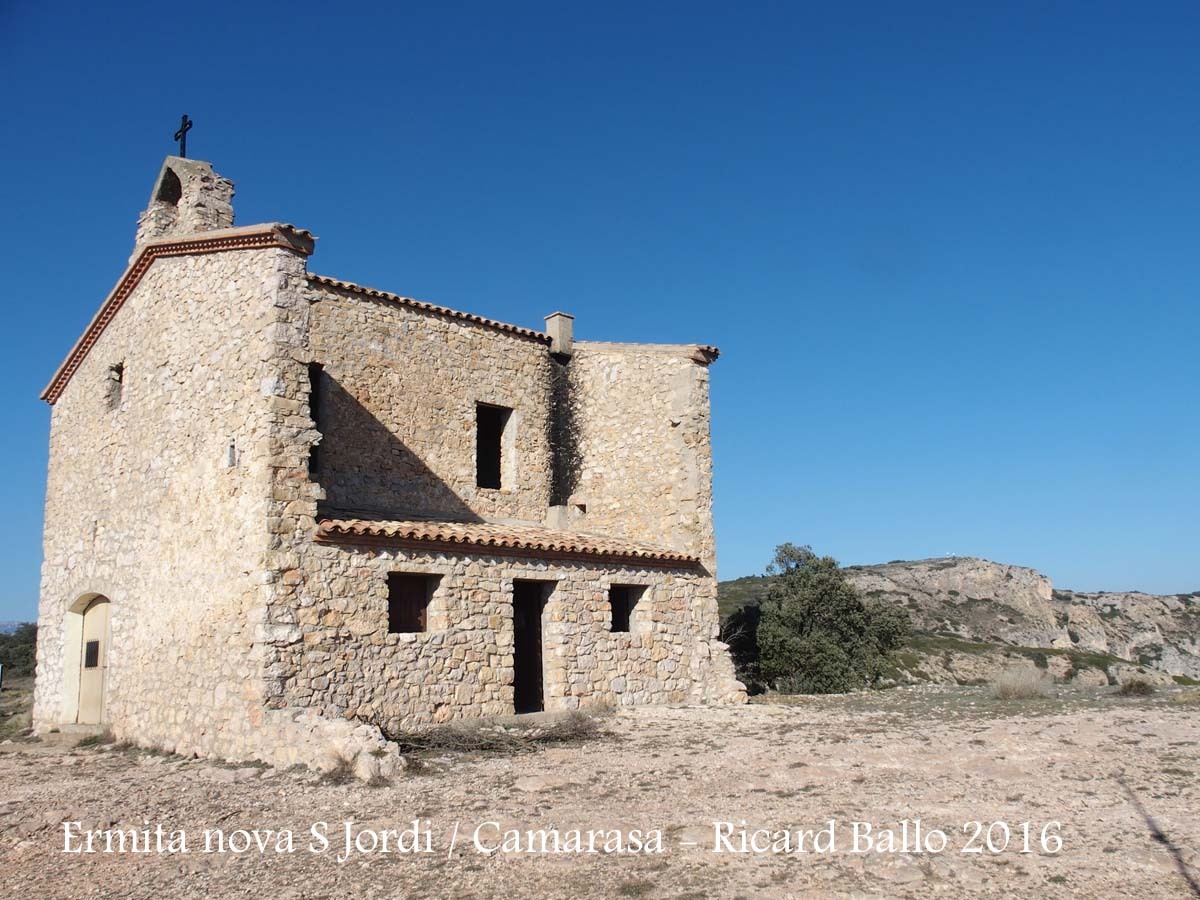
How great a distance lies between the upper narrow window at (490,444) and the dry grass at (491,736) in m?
5.56

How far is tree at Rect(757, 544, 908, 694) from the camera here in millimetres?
19906

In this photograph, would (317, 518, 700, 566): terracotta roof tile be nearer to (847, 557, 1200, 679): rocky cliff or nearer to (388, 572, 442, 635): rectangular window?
(388, 572, 442, 635): rectangular window

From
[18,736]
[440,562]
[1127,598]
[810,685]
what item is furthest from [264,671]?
[1127,598]

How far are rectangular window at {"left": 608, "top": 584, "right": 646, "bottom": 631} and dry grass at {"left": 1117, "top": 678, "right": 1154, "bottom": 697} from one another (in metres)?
7.84

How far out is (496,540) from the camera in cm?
1255

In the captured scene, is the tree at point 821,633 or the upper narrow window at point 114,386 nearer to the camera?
the upper narrow window at point 114,386

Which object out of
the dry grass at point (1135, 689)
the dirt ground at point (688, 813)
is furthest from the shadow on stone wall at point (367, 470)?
the dry grass at point (1135, 689)

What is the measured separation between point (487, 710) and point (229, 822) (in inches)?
202

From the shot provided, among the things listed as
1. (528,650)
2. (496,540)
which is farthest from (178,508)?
(528,650)

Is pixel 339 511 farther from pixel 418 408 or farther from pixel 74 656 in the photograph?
pixel 74 656

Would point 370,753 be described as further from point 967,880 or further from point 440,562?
point 967,880

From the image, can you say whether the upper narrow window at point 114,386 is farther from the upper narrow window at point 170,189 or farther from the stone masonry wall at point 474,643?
the stone masonry wall at point 474,643

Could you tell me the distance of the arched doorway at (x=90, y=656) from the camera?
13.8m

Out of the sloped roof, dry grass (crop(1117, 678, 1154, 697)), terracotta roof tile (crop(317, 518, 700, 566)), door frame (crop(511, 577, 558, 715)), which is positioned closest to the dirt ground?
door frame (crop(511, 577, 558, 715))
